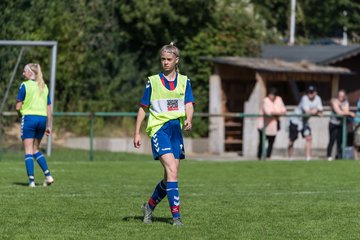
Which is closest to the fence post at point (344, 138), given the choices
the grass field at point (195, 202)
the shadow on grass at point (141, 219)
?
the grass field at point (195, 202)

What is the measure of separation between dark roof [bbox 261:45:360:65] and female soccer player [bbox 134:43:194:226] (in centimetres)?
2193

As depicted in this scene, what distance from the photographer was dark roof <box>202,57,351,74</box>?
30547 millimetres

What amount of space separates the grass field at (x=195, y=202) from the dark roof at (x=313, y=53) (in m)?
10.1

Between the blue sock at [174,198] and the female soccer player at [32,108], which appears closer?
the blue sock at [174,198]

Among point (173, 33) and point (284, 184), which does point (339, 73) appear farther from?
point (284, 184)

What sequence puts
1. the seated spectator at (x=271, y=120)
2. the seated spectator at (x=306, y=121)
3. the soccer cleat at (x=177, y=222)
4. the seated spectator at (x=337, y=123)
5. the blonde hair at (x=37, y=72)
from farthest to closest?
the seated spectator at (x=306, y=121) → the seated spectator at (x=337, y=123) → the seated spectator at (x=271, y=120) → the blonde hair at (x=37, y=72) → the soccer cleat at (x=177, y=222)

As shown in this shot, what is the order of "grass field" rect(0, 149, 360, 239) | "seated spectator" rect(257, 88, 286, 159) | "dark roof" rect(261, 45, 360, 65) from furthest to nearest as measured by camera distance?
"dark roof" rect(261, 45, 360, 65), "seated spectator" rect(257, 88, 286, 159), "grass field" rect(0, 149, 360, 239)

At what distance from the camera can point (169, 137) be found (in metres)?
11.6

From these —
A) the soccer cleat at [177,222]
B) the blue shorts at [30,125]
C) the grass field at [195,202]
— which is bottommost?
the grass field at [195,202]

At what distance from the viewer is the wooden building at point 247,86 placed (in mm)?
30828

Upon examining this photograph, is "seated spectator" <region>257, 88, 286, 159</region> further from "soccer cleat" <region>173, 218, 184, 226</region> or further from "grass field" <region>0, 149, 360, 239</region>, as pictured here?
"soccer cleat" <region>173, 218, 184, 226</region>

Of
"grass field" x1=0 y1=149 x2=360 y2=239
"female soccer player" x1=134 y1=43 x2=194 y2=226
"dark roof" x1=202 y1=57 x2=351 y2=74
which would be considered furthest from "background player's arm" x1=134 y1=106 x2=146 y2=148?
"dark roof" x1=202 y1=57 x2=351 y2=74

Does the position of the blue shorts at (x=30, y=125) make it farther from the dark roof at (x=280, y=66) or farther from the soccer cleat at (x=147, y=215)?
the dark roof at (x=280, y=66)

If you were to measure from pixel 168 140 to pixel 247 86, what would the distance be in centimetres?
2204
